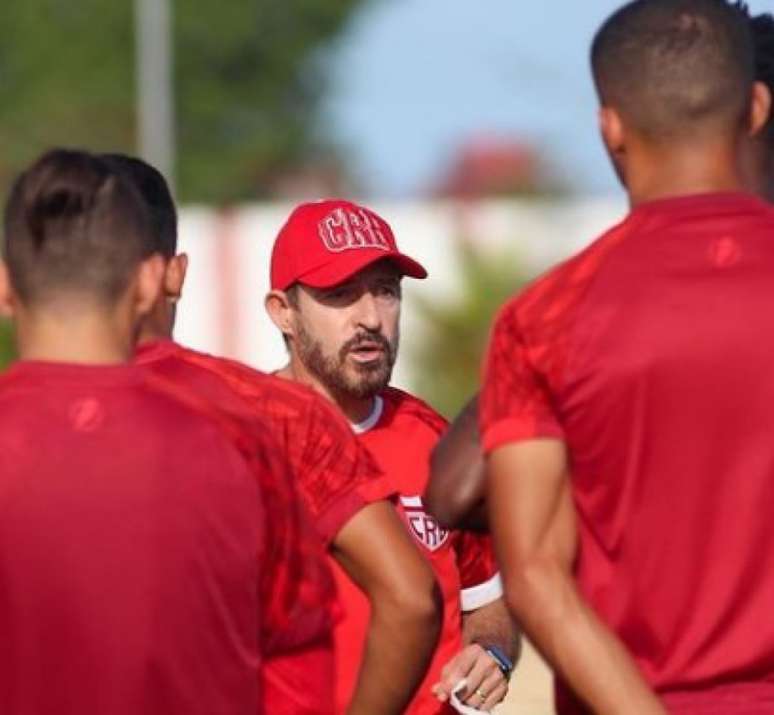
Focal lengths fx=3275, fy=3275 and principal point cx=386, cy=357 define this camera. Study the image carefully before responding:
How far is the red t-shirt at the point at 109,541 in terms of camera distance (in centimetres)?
577

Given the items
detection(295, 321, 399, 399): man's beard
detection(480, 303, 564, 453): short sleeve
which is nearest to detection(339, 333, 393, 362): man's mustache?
detection(295, 321, 399, 399): man's beard

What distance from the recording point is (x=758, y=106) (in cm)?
618

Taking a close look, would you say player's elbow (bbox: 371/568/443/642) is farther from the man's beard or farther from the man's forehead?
the man's forehead

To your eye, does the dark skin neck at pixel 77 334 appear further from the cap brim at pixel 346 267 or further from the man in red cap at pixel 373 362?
the cap brim at pixel 346 267

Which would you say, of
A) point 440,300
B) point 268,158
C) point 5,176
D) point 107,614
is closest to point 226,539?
point 107,614

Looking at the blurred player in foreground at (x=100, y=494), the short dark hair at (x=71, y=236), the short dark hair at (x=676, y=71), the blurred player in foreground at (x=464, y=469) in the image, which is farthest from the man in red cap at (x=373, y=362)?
the short dark hair at (x=71, y=236)

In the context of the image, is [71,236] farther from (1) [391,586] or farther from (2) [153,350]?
(1) [391,586]

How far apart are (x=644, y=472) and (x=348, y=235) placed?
2277mm

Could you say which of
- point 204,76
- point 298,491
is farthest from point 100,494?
point 204,76

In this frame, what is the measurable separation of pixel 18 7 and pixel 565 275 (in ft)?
185

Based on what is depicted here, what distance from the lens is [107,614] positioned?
228 inches

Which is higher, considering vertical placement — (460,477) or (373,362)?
(460,477)

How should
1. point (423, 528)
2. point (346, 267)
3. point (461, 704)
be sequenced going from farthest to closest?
1. point (346, 267)
2. point (423, 528)
3. point (461, 704)

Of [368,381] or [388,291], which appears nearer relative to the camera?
[368,381]
